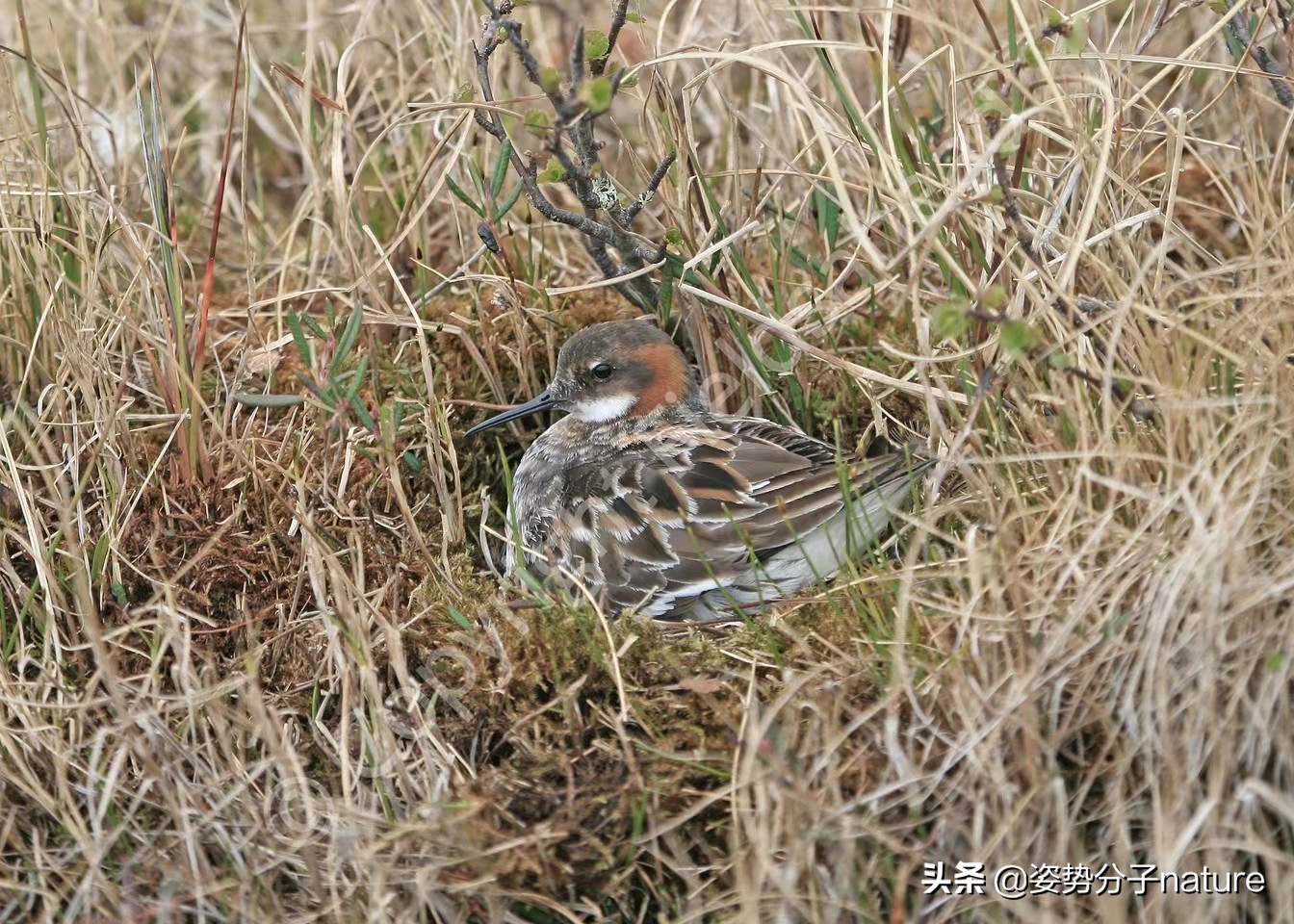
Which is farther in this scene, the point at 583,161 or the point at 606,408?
the point at 606,408

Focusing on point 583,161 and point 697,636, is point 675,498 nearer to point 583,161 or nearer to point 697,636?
point 697,636

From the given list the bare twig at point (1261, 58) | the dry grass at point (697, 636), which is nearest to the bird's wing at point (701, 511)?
the dry grass at point (697, 636)

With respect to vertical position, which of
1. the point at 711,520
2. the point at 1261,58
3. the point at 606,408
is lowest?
the point at 711,520

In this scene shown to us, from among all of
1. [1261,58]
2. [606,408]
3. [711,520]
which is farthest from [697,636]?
[1261,58]

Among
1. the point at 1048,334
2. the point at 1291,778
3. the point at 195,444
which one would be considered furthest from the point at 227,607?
the point at 1291,778

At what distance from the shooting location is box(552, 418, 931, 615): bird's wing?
3506 mm

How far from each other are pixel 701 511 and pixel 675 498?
0.08 meters

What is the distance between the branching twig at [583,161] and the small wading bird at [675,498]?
204mm

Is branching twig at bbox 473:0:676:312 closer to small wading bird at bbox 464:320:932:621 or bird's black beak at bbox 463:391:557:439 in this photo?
small wading bird at bbox 464:320:932:621

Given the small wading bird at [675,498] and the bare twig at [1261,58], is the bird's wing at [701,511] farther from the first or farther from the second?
the bare twig at [1261,58]

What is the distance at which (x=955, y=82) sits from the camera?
356 cm

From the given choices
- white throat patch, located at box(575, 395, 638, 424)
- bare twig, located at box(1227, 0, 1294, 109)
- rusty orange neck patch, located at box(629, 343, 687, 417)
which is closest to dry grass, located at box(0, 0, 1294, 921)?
bare twig, located at box(1227, 0, 1294, 109)

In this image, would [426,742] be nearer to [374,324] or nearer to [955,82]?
[374,324]

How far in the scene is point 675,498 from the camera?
3.62 meters
